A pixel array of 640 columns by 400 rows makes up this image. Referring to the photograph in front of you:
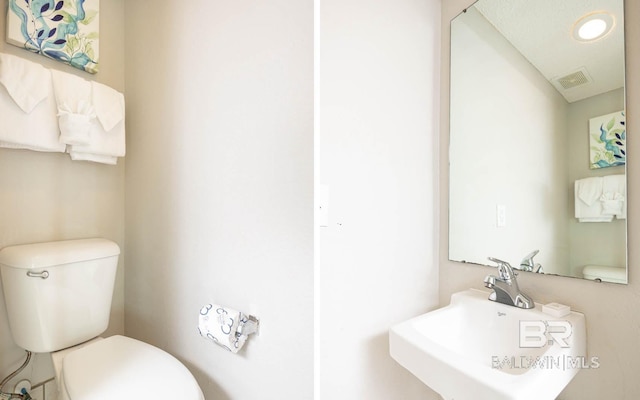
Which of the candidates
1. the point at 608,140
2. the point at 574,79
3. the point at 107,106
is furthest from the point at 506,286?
the point at 107,106

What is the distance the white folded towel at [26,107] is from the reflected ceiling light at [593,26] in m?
1.86

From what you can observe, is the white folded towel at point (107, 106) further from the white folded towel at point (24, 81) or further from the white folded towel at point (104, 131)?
the white folded towel at point (24, 81)

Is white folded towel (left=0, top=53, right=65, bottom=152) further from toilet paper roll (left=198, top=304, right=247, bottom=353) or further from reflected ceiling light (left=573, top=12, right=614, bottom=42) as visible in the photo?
reflected ceiling light (left=573, top=12, right=614, bottom=42)

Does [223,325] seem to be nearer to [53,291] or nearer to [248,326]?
[248,326]

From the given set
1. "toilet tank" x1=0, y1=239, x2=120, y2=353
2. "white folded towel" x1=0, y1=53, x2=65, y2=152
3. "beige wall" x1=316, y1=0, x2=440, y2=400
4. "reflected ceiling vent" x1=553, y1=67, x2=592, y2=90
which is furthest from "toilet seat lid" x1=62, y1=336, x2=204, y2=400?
"reflected ceiling vent" x1=553, y1=67, x2=592, y2=90

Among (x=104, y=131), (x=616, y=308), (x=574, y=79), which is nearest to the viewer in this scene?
(x=616, y=308)

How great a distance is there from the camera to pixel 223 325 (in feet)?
2.85

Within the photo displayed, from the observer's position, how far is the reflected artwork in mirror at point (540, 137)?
2.75 feet

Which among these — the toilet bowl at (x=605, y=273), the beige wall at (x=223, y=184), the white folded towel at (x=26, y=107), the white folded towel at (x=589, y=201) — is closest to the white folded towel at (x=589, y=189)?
the white folded towel at (x=589, y=201)

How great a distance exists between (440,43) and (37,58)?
5.59 feet

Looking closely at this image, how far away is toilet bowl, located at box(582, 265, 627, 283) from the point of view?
795 millimetres

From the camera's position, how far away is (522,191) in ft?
3.44

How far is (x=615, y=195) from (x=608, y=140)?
0.17 meters

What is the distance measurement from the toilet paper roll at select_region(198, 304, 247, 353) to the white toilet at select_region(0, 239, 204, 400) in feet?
0.50
